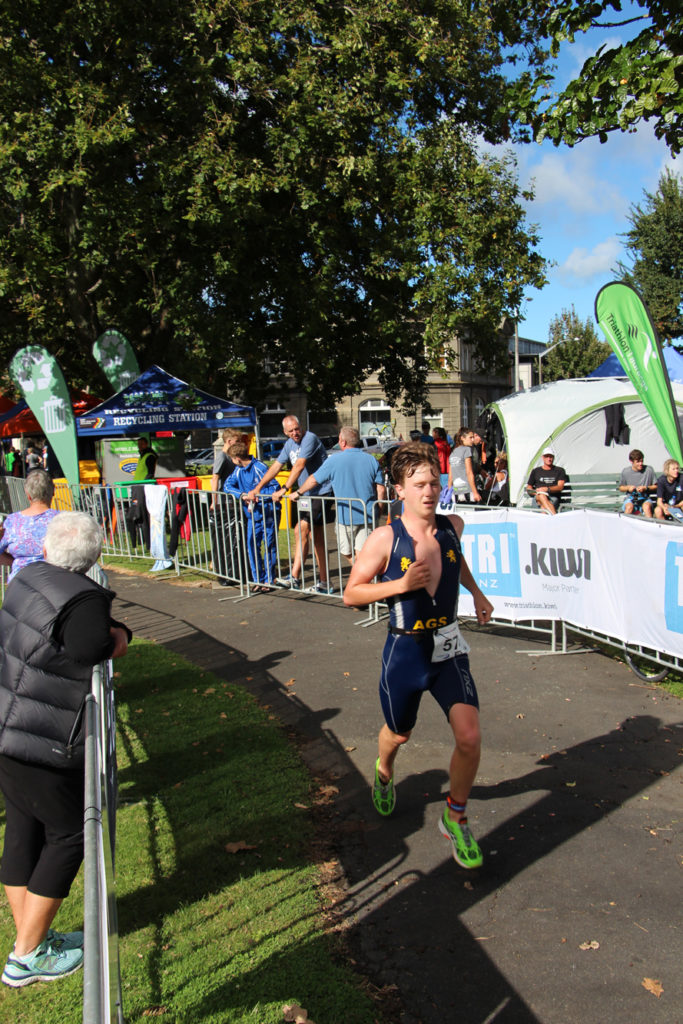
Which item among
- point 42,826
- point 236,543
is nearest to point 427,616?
point 42,826

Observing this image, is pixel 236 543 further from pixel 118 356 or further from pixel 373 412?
pixel 373 412

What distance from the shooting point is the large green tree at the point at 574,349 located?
6131cm

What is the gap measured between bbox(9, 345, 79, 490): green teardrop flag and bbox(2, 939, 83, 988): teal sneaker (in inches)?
538

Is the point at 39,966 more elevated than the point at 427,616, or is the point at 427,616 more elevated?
the point at 427,616

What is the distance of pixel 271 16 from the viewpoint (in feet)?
51.5

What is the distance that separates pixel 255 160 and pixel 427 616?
46.7 feet

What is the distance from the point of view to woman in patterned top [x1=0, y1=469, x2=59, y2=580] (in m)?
5.77

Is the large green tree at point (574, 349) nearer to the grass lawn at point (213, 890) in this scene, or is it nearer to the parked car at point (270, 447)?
the parked car at point (270, 447)

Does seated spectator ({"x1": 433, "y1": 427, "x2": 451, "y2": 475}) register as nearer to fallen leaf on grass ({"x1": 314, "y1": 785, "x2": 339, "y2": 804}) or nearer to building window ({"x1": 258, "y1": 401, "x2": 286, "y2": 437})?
fallen leaf on grass ({"x1": 314, "y1": 785, "x2": 339, "y2": 804})

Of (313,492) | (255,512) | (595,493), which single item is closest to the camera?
(313,492)

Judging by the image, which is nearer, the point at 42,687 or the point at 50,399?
the point at 42,687

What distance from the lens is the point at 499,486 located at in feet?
53.5

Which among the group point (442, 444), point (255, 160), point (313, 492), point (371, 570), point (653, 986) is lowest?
point (653, 986)

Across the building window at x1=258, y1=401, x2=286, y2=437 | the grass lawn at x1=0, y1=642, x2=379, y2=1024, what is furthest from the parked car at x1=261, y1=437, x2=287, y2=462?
the grass lawn at x1=0, y1=642, x2=379, y2=1024
